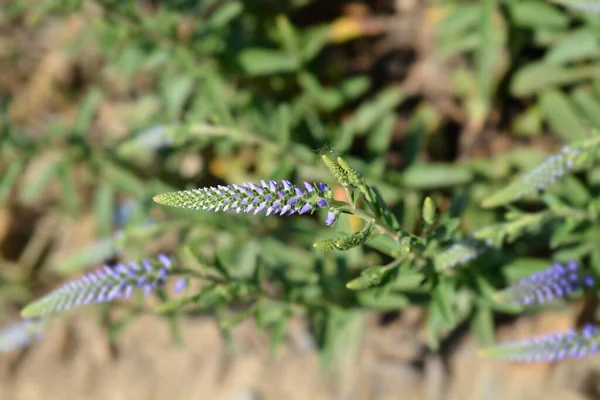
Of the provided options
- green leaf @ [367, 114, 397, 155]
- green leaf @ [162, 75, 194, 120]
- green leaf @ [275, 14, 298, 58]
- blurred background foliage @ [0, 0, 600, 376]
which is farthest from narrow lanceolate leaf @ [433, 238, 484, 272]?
green leaf @ [162, 75, 194, 120]

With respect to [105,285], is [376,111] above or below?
above

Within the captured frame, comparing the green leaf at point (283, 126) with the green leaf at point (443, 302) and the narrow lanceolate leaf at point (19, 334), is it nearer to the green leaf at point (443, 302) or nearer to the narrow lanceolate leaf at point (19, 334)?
the green leaf at point (443, 302)

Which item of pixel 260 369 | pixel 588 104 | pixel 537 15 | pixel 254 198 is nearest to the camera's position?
pixel 254 198

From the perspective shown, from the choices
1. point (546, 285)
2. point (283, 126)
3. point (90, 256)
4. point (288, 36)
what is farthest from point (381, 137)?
point (90, 256)

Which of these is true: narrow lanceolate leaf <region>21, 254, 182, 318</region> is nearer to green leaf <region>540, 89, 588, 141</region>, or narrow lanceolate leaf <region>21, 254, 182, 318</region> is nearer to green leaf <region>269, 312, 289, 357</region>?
green leaf <region>269, 312, 289, 357</region>

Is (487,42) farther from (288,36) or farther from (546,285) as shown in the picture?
(546,285)
